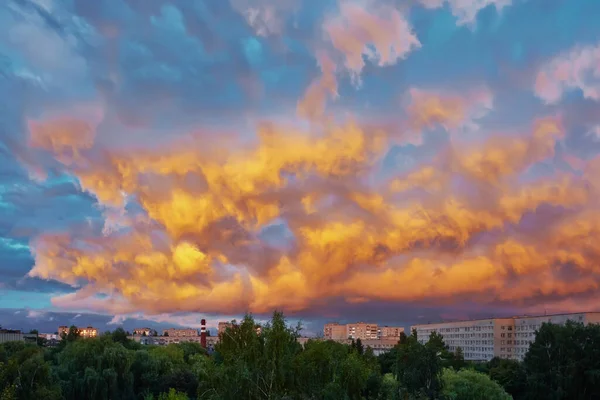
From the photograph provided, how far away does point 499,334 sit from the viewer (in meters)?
137

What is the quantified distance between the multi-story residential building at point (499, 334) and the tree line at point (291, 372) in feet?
101

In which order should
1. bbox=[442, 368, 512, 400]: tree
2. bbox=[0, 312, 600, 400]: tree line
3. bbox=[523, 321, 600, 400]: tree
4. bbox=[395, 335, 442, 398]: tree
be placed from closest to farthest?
1. bbox=[0, 312, 600, 400]: tree line
2. bbox=[395, 335, 442, 398]: tree
3. bbox=[442, 368, 512, 400]: tree
4. bbox=[523, 321, 600, 400]: tree

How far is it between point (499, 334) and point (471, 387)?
88705mm

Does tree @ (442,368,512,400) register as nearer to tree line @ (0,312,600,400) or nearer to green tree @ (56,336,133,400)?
tree line @ (0,312,600,400)

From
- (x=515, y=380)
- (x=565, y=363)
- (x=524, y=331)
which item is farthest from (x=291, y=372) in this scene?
(x=524, y=331)

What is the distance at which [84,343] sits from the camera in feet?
242

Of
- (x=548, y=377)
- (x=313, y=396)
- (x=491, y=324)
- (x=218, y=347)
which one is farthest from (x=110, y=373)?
(x=491, y=324)

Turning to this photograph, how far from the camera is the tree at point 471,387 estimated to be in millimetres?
52859

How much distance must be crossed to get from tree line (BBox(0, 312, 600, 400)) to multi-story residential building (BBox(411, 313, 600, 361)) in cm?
3076

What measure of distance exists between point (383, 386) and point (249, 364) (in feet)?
52.1

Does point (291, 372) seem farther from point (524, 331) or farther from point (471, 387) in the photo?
point (524, 331)

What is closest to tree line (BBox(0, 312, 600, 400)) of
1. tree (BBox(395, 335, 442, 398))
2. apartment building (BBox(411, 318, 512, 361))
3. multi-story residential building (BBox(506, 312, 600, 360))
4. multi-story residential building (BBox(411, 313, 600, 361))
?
tree (BBox(395, 335, 442, 398))

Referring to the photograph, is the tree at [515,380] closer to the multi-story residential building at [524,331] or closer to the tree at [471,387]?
the tree at [471,387]

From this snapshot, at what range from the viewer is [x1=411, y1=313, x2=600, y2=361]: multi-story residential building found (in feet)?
398
